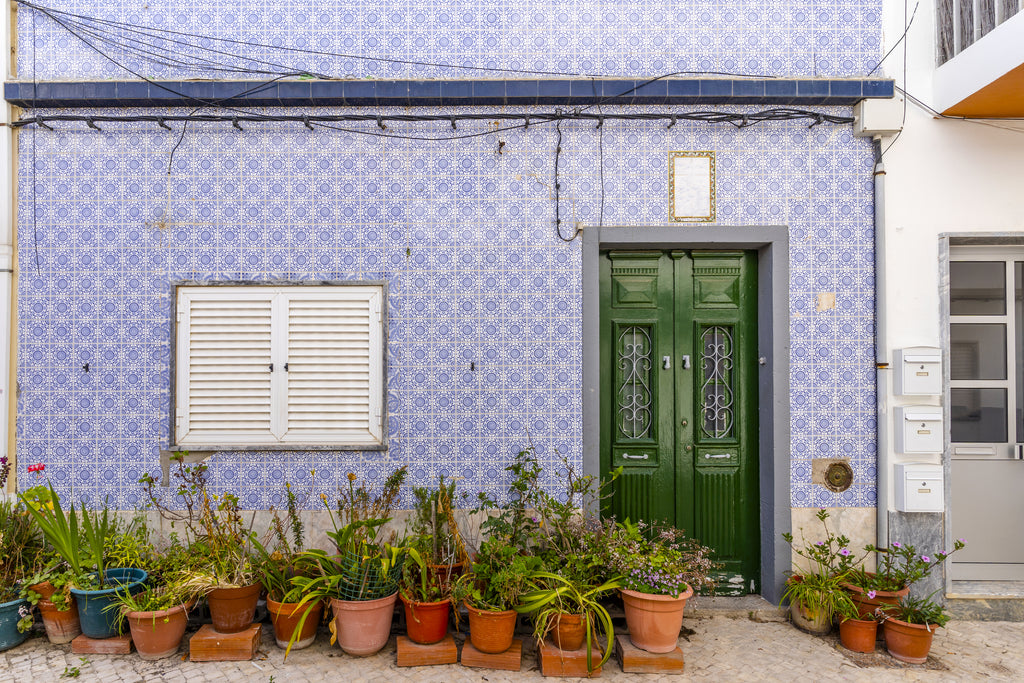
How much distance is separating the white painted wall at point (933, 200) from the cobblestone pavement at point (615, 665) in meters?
1.13

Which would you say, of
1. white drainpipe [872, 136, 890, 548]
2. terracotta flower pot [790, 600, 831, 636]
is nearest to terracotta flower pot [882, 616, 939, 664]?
terracotta flower pot [790, 600, 831, 636]

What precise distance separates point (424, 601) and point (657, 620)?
144cm

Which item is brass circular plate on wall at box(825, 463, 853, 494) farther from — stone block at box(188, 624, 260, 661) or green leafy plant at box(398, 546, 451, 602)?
stone block at box(188, 624, 260, 661)

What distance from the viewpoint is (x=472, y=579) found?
3859 mm

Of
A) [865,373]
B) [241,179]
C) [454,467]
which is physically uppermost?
[241,179]

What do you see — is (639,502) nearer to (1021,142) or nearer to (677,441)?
(677,441)

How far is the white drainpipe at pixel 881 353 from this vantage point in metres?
4.33

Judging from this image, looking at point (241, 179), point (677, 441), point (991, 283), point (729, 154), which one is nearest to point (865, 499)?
point (677, 441)

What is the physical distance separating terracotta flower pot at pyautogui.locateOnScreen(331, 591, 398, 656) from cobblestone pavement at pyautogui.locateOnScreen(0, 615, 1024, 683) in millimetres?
85

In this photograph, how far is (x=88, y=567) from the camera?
386cm

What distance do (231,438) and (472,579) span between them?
2.09 meters

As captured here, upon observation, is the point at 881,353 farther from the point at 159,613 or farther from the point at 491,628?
the point at 159,613

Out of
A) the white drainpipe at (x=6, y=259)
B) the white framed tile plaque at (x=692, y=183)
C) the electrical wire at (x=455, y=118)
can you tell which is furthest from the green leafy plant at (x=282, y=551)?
the white framed tile plaque at (x=692, y=183)

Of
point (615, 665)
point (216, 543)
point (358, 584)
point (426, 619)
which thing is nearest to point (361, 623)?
point (358, 584)
